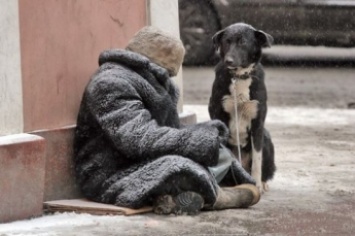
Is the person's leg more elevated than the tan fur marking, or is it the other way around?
the tan fur marking

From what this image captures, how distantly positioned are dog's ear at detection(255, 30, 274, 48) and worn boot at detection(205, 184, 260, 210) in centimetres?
104

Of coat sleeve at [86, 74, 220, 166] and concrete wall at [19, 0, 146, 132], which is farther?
concrete wall at [19, 0, 146, 132]

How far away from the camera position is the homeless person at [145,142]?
239 inches

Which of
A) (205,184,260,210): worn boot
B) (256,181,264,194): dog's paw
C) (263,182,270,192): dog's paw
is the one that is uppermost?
(205,184,260,210): worn boot

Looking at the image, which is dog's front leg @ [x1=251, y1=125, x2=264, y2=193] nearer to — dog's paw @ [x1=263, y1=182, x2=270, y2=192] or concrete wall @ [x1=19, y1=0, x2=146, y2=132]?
dog's paw @ [x1=263, y1=182, x2=270, y2=192]

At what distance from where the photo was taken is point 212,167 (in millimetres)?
6438

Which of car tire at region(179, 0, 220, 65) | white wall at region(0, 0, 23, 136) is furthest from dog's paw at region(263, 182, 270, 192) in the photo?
car tire at region(179, 0, 220, 65)

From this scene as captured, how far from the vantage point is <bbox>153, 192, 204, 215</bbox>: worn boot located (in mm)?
6070

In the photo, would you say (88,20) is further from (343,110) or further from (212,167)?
(343,110)

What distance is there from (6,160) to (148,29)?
1306 mm

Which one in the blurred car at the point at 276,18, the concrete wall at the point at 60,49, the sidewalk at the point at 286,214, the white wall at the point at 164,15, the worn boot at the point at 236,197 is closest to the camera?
the sidewalk at the point at 286,214

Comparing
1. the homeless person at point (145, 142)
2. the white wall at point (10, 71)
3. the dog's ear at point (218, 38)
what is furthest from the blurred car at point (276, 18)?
the white wall at point (10, 71)

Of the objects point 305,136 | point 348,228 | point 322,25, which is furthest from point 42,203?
point 322,25

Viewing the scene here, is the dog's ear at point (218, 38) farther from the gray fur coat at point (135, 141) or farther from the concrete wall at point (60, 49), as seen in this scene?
the gray fur coat at point (135, 141)
